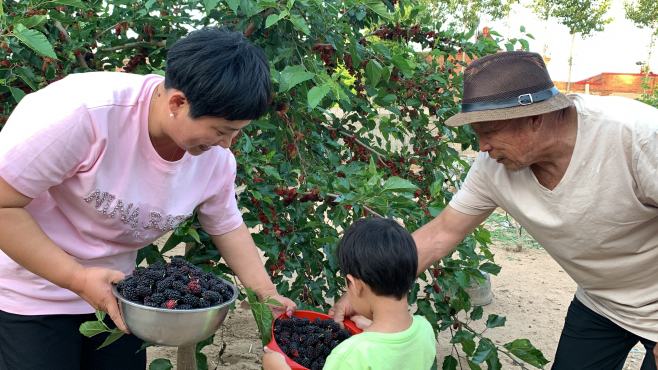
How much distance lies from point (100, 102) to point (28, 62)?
0.98 m

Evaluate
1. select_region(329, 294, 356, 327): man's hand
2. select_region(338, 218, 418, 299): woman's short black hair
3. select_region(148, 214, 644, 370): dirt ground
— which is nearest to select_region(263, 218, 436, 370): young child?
Answer: select_region(338, 218, 418, 299): woman's short black hair

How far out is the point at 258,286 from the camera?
1.78m

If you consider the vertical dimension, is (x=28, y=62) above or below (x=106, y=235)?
above

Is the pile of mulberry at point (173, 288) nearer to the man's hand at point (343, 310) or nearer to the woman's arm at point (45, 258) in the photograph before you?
the woman's arm at point (45, 258)

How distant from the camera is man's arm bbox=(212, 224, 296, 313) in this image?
1779mm

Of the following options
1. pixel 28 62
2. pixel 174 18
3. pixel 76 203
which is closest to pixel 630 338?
pixel 76 203

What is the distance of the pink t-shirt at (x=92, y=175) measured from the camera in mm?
1284

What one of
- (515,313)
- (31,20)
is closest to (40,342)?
(31,20)

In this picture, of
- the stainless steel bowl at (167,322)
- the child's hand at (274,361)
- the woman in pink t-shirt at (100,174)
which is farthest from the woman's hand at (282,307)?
the stainless steel bowl at (167,322)

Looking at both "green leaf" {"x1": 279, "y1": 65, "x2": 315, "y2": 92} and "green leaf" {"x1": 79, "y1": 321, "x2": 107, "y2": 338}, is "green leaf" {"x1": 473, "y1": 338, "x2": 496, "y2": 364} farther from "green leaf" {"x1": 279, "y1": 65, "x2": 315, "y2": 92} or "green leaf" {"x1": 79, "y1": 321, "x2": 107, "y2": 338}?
"green leaf" {"x1": 79, "y1": 321, "x2": 107, "y2": 338}

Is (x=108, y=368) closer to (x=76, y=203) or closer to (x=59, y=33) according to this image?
(x=76, y=203)

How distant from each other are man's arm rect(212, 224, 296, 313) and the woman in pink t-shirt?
0.11m

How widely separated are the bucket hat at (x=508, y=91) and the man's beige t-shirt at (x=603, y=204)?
0.14 m

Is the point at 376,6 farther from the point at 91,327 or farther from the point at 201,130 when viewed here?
the point at 91,327
